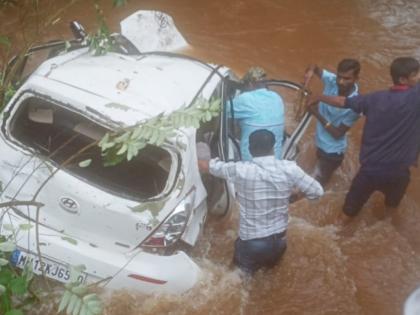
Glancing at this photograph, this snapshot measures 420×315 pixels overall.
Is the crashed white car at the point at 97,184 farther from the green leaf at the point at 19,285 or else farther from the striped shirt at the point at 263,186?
the green leaf at the point at 19,285

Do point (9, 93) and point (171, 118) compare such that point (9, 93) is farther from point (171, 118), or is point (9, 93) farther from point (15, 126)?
point (171, 118)

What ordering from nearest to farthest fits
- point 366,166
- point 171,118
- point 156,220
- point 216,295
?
point 171,118 < point 156,220 < point 216,295 < point 366,166

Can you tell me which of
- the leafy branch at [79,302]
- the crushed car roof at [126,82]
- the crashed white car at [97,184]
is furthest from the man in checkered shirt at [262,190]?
the leafy branch at [79,302]

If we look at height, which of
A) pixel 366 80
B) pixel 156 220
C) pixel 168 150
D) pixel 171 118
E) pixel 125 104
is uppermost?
pixel 171 118

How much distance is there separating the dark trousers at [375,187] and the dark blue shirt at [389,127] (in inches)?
3.1

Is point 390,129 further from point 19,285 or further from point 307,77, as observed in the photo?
point 19,285

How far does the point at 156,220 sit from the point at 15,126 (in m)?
1.26

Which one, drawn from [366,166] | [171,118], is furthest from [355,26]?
[171,118]

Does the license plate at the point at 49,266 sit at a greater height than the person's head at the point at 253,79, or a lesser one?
lesser

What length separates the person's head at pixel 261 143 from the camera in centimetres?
451

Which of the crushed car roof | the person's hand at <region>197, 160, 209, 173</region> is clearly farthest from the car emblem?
the person's hand at <region>197, 160, 209, 173</region>

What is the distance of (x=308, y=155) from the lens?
693 cm

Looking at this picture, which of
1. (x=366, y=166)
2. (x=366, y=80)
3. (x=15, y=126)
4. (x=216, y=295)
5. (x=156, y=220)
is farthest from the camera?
(x=366, y=80)

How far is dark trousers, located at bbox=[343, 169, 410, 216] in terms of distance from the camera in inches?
214
